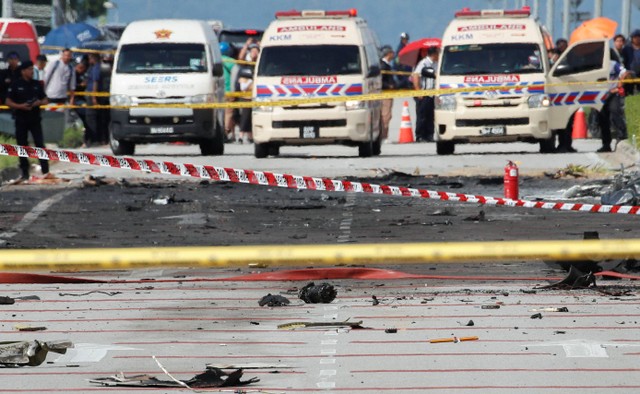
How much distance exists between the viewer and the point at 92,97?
3222cm

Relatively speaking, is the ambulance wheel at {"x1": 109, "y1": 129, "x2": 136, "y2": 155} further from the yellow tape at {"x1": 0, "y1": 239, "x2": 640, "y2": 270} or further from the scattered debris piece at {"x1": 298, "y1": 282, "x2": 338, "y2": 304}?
the yellow tape at {"x1": 0, "y1": 239, "x2": 640, "y2": 270}

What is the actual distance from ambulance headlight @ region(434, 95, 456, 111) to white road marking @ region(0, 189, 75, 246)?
335 inches

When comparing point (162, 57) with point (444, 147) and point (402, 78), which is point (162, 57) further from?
point (402, 78)

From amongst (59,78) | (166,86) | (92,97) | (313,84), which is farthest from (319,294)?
(92,97)

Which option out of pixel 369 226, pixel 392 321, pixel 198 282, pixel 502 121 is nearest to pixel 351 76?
pixel 502 121

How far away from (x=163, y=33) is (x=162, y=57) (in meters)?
0.42

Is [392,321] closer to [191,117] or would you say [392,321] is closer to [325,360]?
[325,360]

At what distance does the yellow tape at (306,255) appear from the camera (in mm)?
5934

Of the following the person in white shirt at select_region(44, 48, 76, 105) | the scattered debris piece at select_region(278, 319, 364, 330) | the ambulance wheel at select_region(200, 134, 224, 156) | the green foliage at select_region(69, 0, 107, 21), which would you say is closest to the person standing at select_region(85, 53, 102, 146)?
the person in white shirt at select_region(44, 48, 76, 105)

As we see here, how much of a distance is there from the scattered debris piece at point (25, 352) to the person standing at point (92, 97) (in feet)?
78.2

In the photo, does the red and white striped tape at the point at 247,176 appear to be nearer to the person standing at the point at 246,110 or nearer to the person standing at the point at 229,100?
the person standing at the point at 246,110

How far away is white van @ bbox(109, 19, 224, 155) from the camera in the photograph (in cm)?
2833

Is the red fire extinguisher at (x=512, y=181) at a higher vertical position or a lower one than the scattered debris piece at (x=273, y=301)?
lower

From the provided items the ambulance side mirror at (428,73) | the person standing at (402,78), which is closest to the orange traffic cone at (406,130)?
the person standing at (402,78)
